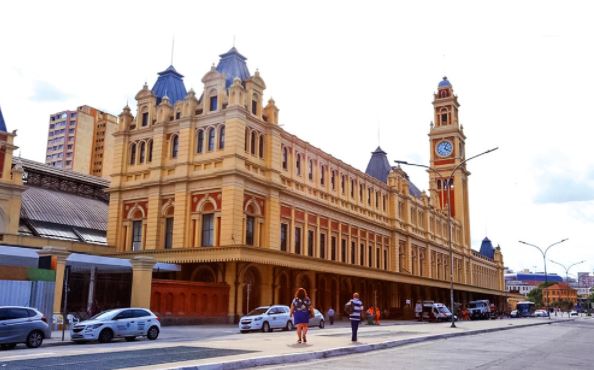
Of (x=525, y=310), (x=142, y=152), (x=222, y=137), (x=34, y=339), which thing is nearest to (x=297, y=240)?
(x=222, y=137)

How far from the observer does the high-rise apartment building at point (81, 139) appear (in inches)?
5586

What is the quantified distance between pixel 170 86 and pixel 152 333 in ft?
89.6

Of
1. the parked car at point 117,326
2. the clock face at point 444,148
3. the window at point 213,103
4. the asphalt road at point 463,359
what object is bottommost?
the asphalt road at point 463,359

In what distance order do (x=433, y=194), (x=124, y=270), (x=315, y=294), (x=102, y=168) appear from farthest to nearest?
(x=102, y=168) → (x=433, y=194) → (x=315, y=294) → (x=124, y=270)

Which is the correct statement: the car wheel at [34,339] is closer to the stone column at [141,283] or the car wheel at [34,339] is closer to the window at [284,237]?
the stone column at [141,283]

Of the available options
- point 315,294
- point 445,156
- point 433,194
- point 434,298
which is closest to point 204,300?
point 315,294

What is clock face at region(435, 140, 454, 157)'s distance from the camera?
90.4m

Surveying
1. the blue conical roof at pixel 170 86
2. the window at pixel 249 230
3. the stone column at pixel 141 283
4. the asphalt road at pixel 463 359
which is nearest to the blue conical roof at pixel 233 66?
the blue conical roof at pixel 170 86

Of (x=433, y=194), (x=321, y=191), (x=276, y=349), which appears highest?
(x=433, y=194)

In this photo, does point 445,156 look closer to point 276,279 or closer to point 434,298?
point 434,298

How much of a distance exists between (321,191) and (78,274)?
20.7 m

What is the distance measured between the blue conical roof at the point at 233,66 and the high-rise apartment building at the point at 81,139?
328 feet

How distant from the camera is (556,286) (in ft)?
641

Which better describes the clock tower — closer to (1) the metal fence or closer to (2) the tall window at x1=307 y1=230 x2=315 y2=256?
(2) the tall window at x1=307 y1=230 x2=315 y2=256
